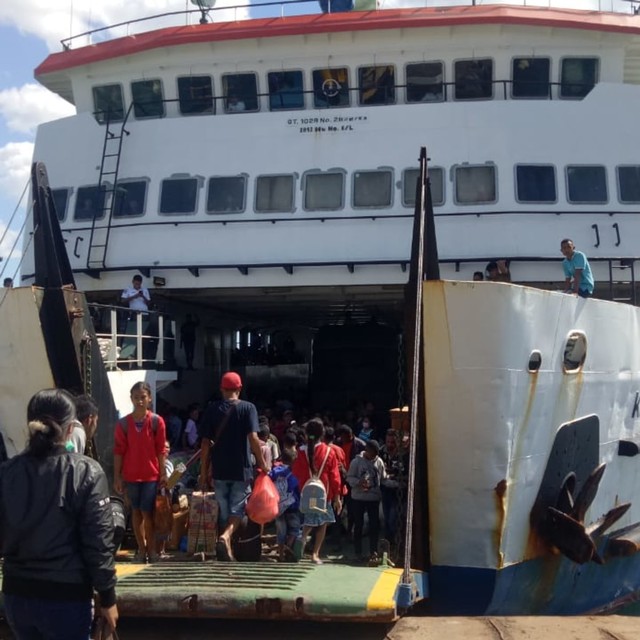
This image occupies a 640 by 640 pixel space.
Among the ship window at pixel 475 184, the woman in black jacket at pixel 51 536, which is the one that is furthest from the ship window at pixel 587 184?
the woman in black jacket at pixel 51 536

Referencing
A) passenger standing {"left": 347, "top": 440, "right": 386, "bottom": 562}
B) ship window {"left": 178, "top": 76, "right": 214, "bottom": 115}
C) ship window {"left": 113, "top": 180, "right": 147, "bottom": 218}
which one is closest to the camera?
passenger standing {"left": 347, "top": 440, "right": 386, "bottom": 562}

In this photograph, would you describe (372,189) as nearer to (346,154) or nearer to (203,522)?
(346,154)

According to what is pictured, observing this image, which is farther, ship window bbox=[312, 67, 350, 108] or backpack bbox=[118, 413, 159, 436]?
ship window bbox=[312, 67, 350, 108]

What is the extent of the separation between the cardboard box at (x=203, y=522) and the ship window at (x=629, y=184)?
644cm

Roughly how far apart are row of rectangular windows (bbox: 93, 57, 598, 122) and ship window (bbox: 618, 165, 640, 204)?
1346 mm

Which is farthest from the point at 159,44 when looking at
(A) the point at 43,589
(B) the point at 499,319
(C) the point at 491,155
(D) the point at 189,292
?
(A) the point at 43,589

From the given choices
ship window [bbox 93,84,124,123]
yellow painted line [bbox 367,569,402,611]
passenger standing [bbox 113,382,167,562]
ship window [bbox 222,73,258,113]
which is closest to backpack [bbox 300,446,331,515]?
passenger standing [bbox 113,382,167,562]

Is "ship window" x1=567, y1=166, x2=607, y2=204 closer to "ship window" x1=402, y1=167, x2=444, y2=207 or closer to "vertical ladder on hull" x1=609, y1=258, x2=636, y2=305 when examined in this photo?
"vertical ladder on hull" x1=609, y1=258, x2=636, y2=305

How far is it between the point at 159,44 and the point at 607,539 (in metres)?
Result: 8.11

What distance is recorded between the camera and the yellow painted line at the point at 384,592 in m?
4.79

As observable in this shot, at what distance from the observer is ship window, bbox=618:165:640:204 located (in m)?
10.1

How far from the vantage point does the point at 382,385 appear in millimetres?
14352

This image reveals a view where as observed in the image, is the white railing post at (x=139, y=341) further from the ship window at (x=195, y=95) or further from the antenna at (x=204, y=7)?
the antenna at (x=204, y=7)

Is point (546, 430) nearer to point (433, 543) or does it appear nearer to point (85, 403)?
point (433, 543)
